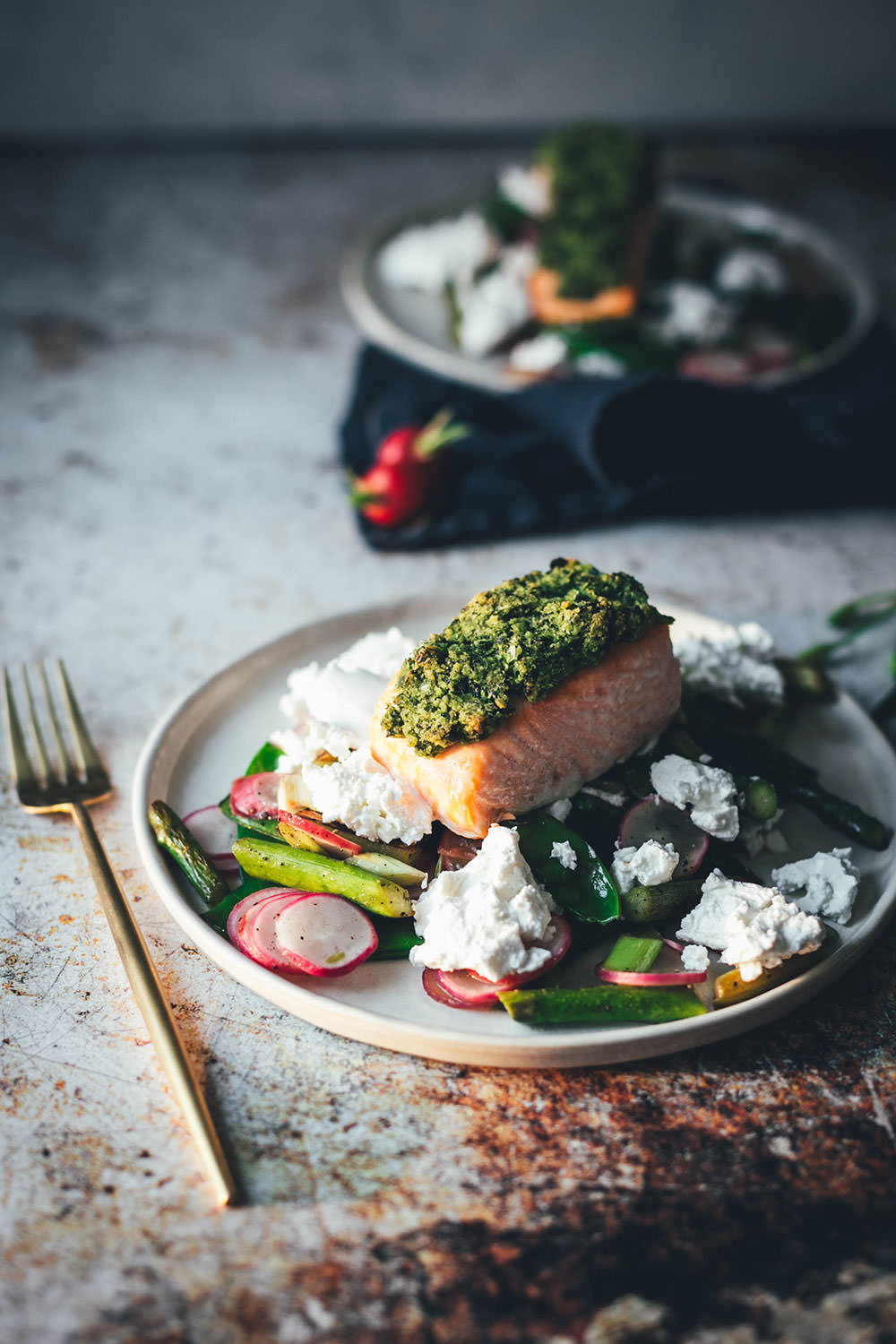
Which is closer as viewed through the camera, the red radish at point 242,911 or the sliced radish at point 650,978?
the sliced radish at point 650,978

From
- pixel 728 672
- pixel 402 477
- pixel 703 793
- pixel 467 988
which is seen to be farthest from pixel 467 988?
pixel 402 477

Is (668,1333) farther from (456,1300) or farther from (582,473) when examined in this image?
(582,473)

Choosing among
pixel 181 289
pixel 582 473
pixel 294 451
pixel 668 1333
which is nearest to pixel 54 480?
pixel 294 451


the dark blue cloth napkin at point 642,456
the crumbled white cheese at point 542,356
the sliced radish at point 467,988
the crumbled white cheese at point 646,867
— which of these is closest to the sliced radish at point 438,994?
the sliced radish at point 467,988

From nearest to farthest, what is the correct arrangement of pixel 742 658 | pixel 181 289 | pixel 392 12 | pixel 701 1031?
pixel 701 1031
pixel 742 658
pixel 181 289
pixel 392 12

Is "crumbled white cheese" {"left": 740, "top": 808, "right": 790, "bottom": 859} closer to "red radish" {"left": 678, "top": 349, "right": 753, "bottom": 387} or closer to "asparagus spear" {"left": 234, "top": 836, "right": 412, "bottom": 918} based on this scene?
"asparagus spear" {"left": 234, "top": 836, "right": 412, "bottom": 918}

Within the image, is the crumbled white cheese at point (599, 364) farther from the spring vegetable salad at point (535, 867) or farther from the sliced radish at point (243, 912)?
the sliced radish at point (243, 912)
